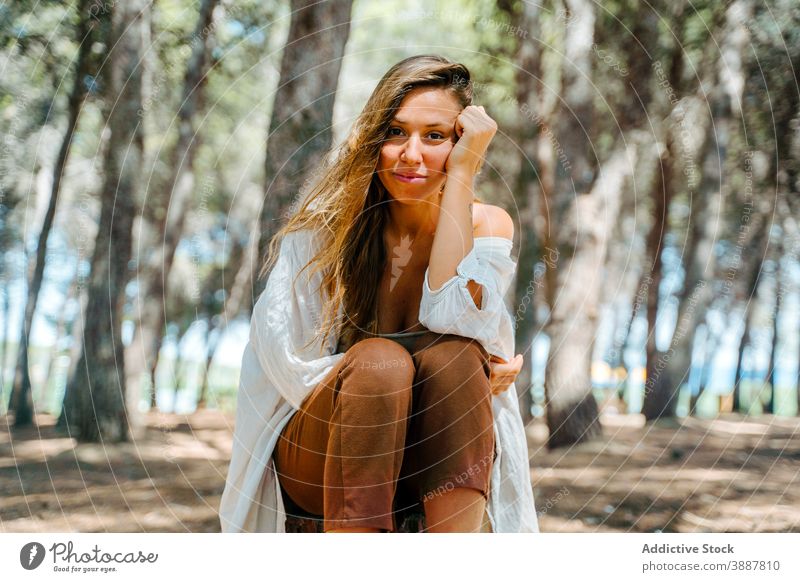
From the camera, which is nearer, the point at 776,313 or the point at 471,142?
the point at 471,142

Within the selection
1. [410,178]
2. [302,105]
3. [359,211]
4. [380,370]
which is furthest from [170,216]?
[380,370]

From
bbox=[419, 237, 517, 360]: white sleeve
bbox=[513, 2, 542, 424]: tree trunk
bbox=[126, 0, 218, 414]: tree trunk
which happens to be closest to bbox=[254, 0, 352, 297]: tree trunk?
bbox=[419, 237, 517, 360]: white sleeve

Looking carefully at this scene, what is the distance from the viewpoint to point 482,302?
1724mm

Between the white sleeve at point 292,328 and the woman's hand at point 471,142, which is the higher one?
the woman's hand at point 471,142

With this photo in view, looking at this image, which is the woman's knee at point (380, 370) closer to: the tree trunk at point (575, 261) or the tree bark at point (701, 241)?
the tree trunk at point (575, 261)

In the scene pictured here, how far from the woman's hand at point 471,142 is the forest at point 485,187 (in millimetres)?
805

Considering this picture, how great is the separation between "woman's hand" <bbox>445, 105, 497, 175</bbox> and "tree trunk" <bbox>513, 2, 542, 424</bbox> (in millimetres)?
2107

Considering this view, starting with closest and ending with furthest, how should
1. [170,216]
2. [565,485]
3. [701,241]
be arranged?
[565,485] < [170,216] < [701,241]

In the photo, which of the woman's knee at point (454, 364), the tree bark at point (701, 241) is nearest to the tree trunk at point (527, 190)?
the tree bark at point (701, 241)

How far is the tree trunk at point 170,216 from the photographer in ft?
15.2

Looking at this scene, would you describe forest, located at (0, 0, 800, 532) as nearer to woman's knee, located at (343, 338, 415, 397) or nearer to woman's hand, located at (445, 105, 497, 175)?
woman's hand, located at (445, 105, 497, 175)

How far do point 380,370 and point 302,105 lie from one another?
54.6 inches

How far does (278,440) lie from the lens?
1.75 metres

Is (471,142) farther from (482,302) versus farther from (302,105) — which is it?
(302,105)
